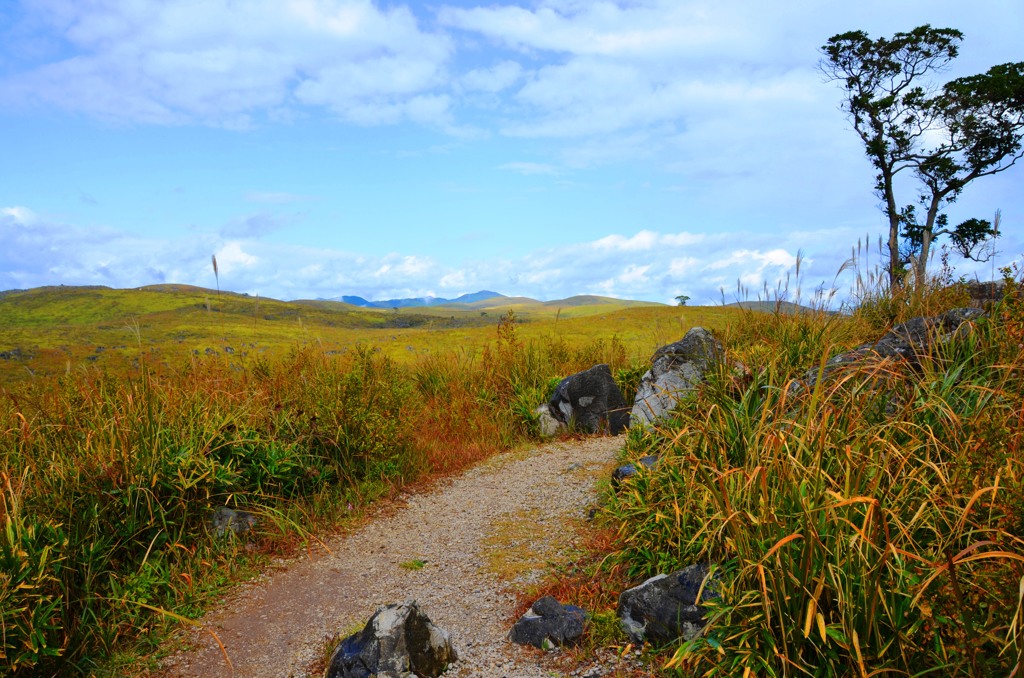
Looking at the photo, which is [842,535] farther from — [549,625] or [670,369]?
[670,369]

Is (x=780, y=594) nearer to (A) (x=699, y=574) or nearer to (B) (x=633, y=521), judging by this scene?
(A) (x=699, y=574)

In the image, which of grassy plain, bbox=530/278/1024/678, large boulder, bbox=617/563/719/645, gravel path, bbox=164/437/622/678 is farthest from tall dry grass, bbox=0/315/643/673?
large boulder, bbox=617/563/719/645

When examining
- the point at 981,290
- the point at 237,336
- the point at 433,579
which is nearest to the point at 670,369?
the point at 433,579

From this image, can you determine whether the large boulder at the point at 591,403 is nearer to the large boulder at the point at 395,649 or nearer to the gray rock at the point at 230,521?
the gray rock at the point at 230,521

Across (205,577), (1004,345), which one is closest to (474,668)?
(205,577)

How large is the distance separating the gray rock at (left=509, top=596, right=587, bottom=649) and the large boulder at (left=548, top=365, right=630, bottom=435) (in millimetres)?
5189

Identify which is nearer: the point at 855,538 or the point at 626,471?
the point at 855,538

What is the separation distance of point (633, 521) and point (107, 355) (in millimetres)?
7468

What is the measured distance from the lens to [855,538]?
289 cm

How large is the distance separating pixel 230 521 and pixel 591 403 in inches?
205

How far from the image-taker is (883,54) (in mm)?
24922

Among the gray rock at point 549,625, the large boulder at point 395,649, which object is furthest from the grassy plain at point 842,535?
the large boulder at point 395,649

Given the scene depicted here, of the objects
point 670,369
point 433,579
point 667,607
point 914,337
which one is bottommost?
point 433,579

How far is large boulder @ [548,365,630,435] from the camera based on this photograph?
934 centimetres
